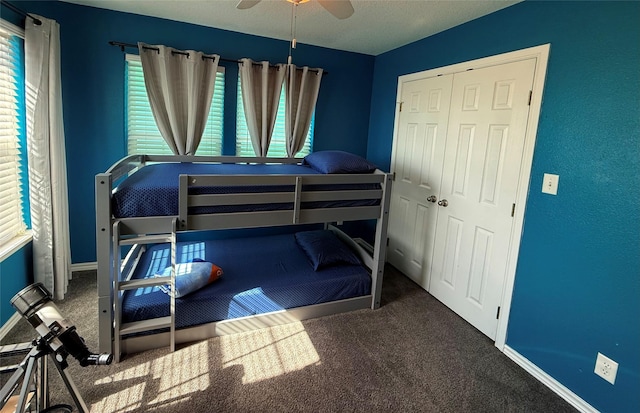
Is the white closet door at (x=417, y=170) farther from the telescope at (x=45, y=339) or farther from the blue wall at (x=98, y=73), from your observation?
the telescope at (x=45, y=339)

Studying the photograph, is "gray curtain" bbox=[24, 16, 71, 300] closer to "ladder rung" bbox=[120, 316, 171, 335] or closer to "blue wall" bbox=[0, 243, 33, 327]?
"blue wall" bbox=[0, 243, 33, 327]

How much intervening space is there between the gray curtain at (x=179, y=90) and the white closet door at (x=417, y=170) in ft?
6.33

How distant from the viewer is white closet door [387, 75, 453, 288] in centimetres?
305

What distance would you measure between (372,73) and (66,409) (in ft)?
12.9

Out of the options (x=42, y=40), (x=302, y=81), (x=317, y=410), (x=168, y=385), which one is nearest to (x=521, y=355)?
(x=317, y=410)

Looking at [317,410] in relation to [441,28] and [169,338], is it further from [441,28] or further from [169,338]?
[441,28]

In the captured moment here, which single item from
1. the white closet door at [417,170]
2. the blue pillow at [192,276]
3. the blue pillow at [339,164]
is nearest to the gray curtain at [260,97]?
the blue pillow at [339,164]

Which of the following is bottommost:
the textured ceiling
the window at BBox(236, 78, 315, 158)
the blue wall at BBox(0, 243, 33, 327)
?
the blue wall at BBox(0, 243, 33, 327)

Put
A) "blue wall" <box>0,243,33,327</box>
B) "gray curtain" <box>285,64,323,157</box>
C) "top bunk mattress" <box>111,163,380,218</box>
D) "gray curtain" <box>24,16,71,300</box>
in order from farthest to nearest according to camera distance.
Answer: "gray curtain" <box>285,64,323,157</box> < "gray curtain" <box>24,16,71,300</box> < "blue wall" <box>0,243,33,327</box> < "top bunk mattress" <box>111,163,380,218</box>

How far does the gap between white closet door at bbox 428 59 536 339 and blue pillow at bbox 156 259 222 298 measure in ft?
6.42

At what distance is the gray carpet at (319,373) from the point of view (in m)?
1.85

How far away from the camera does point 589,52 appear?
1880mm

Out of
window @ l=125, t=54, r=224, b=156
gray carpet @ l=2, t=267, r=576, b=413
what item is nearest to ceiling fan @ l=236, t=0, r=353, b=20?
window @ l=125, t=54, r=224, b=156

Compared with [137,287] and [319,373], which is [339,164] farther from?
[137,287]
